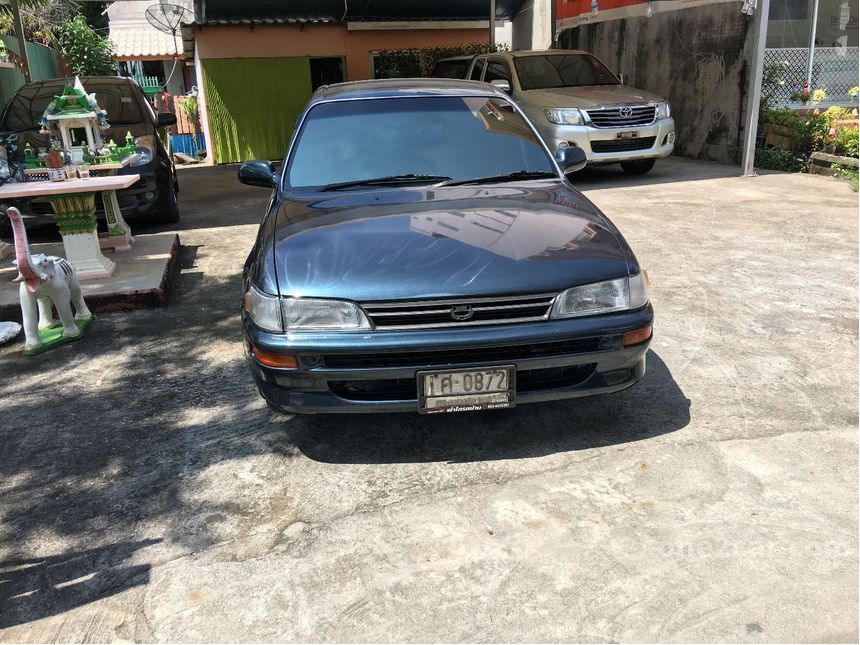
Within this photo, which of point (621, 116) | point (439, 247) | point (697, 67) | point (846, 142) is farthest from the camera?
point (697, 67)

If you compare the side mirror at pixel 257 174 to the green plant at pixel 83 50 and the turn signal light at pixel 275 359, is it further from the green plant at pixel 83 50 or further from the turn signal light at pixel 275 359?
the green plant at pixel 83 50

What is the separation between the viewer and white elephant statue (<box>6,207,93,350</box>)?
15.0 feet

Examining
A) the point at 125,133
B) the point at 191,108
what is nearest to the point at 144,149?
the point at 125,133

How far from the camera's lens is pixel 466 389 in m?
3.02

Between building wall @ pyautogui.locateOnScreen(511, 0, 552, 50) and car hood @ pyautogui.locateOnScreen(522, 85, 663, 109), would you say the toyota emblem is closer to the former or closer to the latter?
car hood @ pyautogui.locateOnScreen(522, 85, 663, 109)

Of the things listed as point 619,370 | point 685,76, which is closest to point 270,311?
point 619,370

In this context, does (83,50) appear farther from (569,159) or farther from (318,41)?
(569,159)

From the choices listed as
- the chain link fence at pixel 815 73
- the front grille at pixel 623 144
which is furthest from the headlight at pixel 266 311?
the chain link fence at pixel 815 73

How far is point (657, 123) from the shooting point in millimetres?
10172

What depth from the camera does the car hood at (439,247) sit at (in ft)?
9.84

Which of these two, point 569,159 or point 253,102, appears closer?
point 569,159

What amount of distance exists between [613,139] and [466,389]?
7908mm

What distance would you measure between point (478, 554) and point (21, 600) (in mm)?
1584

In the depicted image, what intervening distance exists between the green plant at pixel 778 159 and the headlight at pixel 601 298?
9112mm
